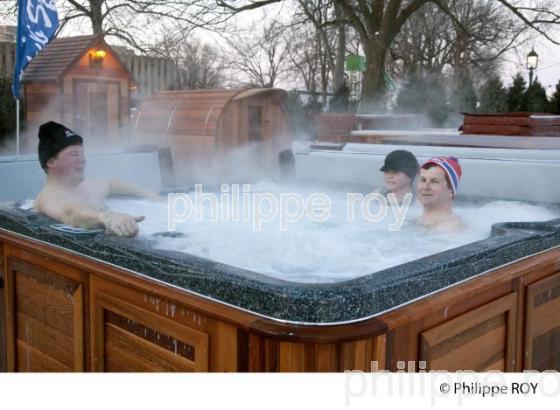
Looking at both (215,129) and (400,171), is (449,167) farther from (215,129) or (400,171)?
(215,129)

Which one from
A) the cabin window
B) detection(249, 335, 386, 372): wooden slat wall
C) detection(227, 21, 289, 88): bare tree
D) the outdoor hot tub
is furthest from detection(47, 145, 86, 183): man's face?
detection(227, 21, 289, 88): bare tree

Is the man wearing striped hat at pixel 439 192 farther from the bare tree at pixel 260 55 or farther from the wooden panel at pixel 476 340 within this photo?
the bare tree at pixel 260 55

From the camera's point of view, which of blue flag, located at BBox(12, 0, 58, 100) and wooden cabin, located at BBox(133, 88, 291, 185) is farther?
wooden cabin, located at BBox(133, 88, 291, 185)

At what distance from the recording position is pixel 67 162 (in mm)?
2457

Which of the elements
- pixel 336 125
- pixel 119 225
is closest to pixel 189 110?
pixel 336 125

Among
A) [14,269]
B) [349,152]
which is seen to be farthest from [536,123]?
[14,269]

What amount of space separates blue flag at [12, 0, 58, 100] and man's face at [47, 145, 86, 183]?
2.29 metres

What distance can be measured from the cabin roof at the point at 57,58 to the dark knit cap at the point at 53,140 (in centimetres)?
461

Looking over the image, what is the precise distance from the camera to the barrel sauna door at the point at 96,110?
276 inches

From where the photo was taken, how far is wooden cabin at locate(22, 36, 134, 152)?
22.5ft

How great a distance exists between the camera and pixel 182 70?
12.1 metres

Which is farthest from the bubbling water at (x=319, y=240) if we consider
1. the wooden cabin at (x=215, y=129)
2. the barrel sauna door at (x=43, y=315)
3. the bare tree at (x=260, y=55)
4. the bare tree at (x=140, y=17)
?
the bare tree at (x=260, y=55)

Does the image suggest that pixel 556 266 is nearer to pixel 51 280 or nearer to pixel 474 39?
pixel 51 280

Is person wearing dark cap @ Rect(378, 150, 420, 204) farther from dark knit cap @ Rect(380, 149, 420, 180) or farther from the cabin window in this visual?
the cabin window
